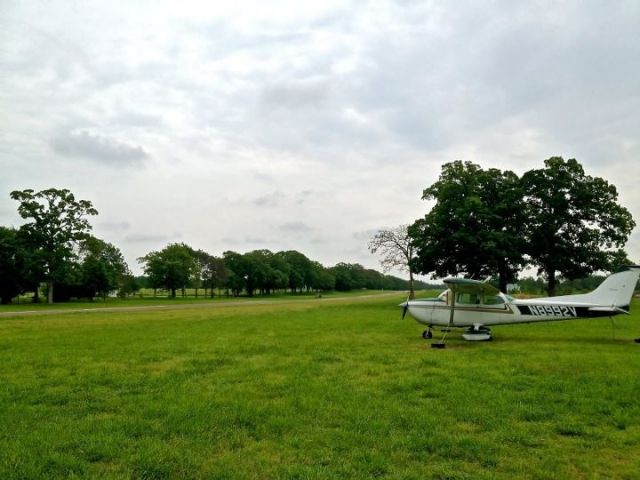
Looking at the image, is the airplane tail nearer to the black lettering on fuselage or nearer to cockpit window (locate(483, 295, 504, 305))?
the black lettering on fuselage

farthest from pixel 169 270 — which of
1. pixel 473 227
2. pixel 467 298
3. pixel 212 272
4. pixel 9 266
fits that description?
pixel 467 298

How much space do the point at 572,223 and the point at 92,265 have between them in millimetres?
63864

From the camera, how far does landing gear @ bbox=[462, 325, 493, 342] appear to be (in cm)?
1619

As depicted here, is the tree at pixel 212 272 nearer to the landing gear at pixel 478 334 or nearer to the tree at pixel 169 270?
the tree at pixel 169 270

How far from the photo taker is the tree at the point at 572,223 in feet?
125

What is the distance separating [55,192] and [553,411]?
2227 inches

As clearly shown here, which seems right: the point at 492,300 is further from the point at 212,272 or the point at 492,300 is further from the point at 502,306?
the point at 212,272

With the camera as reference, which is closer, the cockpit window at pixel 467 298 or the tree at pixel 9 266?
the cockpit window at pixel 467 298

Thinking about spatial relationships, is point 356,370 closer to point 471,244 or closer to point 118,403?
point 118,403

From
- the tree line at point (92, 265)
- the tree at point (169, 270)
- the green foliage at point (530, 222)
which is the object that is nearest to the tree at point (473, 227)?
the green foliage at point (530, 222)

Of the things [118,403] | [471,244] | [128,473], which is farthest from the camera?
[471,244]

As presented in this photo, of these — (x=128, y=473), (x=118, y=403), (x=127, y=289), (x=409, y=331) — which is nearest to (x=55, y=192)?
(x=127, y=289)

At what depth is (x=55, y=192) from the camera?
51.6m

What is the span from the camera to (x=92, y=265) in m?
68.3
